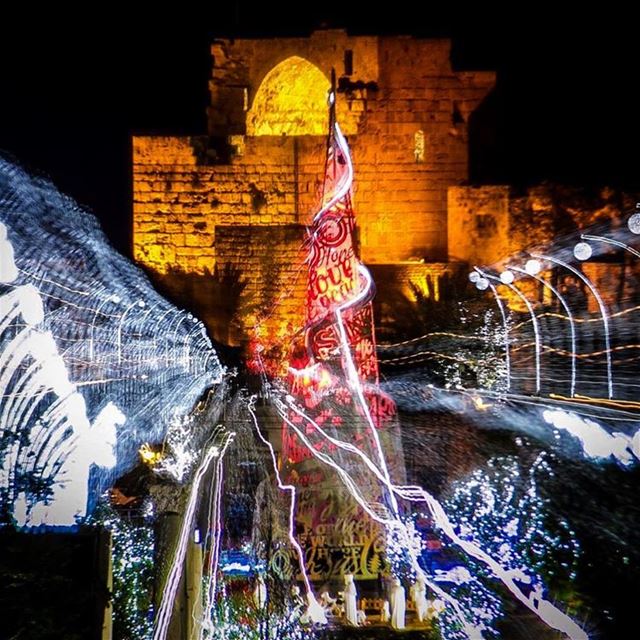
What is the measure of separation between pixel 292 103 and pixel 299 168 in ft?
6.90

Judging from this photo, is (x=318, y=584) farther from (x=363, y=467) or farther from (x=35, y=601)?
(x=35, y=601)

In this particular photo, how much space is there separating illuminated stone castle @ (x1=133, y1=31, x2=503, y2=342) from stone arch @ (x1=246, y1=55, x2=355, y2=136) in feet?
0.68

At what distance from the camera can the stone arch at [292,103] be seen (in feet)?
62.7

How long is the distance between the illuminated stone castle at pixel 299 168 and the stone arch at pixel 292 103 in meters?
0.21

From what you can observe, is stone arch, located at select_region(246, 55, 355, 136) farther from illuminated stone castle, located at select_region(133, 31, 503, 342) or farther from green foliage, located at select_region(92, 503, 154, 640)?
green foliage, located at select_region(92, 503, 154, 640)

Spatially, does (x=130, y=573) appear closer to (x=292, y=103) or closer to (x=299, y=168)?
(x=299, y=168)

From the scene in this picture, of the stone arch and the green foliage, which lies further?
the stone arch

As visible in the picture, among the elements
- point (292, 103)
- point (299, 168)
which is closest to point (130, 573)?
point (299, 168)

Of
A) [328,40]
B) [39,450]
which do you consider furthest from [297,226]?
[39,450]

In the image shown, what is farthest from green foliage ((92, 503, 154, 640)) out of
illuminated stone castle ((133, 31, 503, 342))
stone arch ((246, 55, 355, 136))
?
stone arch ((246, 55, 355, 136))

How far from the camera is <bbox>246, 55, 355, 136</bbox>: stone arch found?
752 inches

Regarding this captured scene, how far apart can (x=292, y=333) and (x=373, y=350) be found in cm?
563

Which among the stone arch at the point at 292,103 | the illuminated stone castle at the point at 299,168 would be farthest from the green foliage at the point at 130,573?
the stone arch at the point at 292,103

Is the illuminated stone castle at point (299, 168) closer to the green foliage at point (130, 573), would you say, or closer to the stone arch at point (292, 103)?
the stone arch at point (292, 103)
